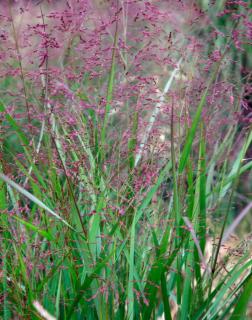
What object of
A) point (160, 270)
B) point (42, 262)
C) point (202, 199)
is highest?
point (202, 199)

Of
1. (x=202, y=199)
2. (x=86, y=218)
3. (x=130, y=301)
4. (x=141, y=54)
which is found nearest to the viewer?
(x=130, y=301)

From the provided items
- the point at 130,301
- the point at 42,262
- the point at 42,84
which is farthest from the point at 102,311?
the point at 42,84

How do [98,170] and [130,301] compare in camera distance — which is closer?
[130,301]

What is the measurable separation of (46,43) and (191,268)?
689mm

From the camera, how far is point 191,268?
1554 mm

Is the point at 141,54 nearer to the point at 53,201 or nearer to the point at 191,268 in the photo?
the point at 53,201

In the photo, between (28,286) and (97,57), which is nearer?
(28,286)

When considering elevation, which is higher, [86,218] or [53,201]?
[53,201]

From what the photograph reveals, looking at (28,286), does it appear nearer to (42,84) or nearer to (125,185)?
(125,185)

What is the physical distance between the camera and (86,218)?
1.76m

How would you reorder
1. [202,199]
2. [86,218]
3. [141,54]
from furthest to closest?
[86,218] → [141,54] → [202,199]

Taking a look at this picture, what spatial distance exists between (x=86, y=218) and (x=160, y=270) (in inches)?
14.8

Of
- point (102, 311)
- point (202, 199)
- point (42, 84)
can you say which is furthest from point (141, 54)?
point (102, 311)

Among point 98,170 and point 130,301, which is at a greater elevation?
point 98,170
